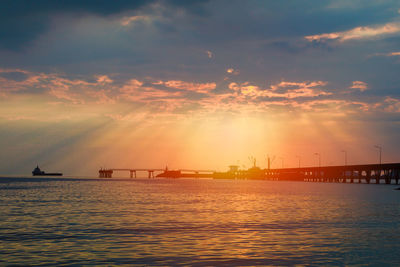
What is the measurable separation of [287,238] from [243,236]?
2.73 meters

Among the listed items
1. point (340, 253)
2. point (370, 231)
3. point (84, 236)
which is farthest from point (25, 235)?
point (370, 231)

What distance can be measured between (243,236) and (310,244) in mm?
4679

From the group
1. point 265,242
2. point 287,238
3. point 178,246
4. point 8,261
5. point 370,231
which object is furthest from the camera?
point 370,231

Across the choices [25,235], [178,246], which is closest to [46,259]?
[178,246]

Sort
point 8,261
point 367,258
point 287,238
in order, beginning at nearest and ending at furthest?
point 8,261
point 367,258
point 287,238

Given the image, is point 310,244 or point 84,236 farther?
point 84,236

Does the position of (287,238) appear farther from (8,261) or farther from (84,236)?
(8,261)

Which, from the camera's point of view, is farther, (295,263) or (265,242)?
(265,242)

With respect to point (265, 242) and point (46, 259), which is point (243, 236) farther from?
point (46, 259)

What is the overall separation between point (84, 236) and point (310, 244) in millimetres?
13361

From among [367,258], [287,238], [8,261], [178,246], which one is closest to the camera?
[8,261]

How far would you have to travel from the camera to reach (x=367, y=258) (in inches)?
832

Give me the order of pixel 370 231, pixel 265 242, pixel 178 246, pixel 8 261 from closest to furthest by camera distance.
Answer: pixel 8 261, pixel 178 246, pixel 265 242, pixel 370 231

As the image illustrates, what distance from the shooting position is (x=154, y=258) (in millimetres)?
20609
